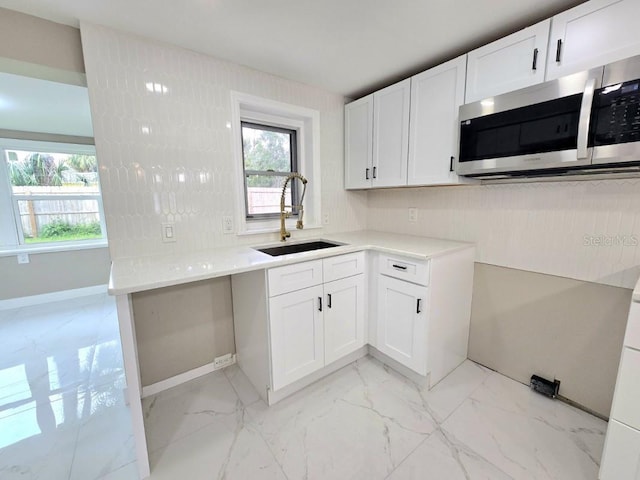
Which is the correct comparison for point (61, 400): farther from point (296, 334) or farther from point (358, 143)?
point (358, 143)

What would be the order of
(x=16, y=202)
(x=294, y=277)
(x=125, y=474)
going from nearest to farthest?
(x=125, y=474), (x=294, y=277), (x=16, y=202)

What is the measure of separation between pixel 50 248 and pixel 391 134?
451 centimetres

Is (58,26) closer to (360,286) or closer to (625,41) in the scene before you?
(360,286)

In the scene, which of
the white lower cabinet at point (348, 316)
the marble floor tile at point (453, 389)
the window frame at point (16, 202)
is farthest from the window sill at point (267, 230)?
the window frame at point (16, 202)

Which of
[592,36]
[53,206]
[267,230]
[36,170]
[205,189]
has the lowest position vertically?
[267,230]

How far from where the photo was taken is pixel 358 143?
2436mm

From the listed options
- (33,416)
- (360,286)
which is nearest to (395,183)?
(360,286)

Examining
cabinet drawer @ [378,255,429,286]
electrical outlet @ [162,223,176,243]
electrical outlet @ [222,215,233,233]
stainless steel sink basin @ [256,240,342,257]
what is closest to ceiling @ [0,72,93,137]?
electrical outlet @ [162,223,176,243]

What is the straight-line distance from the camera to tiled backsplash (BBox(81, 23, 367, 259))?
59.8 inches

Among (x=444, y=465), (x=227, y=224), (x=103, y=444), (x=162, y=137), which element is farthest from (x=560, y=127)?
(x=103, y=444)

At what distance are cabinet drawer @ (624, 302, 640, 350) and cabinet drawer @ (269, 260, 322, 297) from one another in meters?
1.39

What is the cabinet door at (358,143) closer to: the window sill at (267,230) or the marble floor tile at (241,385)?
the window sill at (267,230)

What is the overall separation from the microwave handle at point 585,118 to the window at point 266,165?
1.73m

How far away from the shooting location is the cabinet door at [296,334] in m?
1.61
